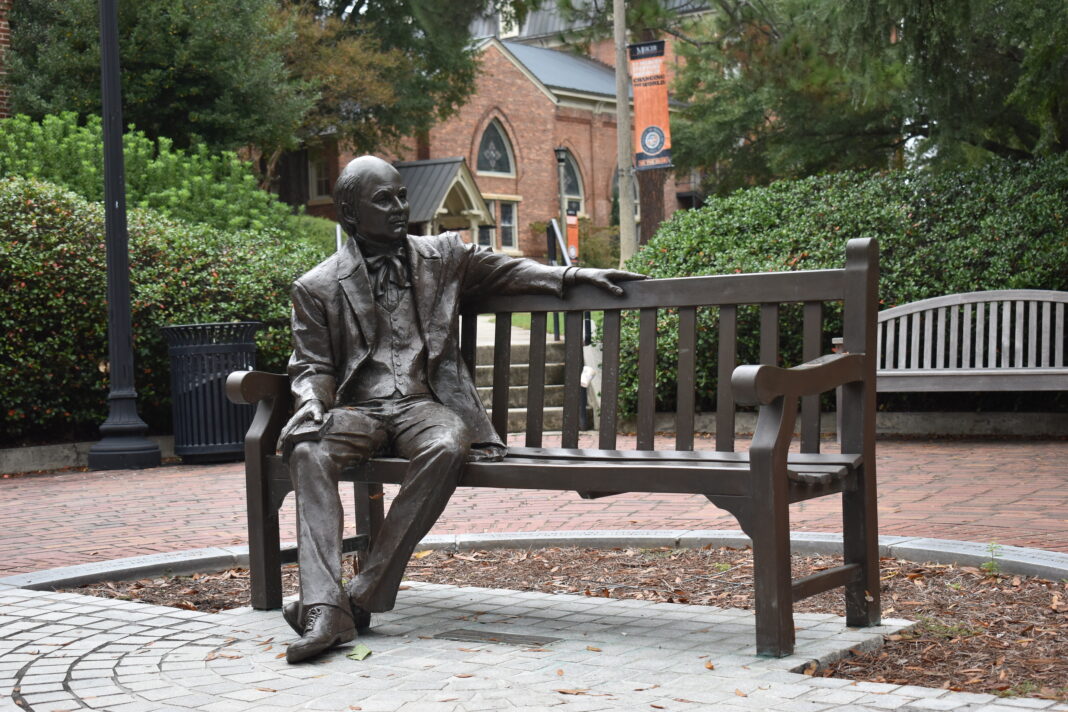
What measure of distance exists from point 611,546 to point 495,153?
3839 cm

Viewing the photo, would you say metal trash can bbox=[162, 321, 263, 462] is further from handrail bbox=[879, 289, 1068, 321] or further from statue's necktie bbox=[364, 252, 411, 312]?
statue's necktie bbox=[364, 252, 411, 312]

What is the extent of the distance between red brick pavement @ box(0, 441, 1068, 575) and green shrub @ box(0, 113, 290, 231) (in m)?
6.22

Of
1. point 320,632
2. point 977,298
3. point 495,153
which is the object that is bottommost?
point 320,632

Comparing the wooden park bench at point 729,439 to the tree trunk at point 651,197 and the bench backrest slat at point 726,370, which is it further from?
the tree trunk at point 651,197

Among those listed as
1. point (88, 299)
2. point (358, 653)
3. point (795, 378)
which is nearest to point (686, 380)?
point (795, 378)

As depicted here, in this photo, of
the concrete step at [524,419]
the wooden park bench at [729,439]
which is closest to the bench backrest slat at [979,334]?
the concrete step at [524,419]

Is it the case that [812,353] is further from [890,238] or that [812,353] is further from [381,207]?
[890,238]

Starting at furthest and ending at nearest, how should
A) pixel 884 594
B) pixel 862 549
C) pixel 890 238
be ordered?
1. pixel 890 238
2. pixel 884 594
3. pixel 862 549

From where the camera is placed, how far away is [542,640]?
4117 mm

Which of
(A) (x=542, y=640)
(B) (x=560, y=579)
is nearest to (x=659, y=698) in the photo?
(A) (x=542, y=640)

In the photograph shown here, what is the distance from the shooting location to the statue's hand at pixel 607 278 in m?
4.62

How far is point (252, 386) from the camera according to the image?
15.4 feet

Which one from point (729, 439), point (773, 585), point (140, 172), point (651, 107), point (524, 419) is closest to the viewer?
point (773, 585)

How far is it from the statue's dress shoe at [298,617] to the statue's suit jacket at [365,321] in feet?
2.35
